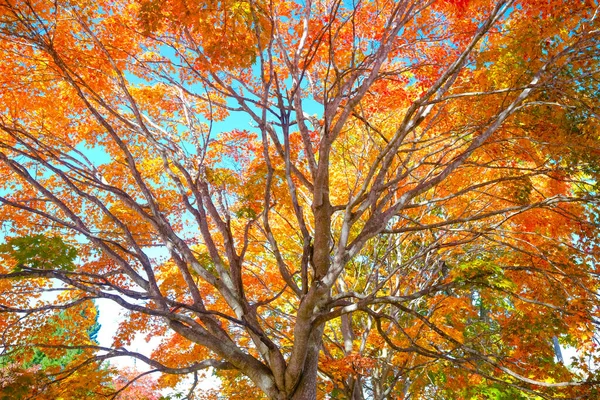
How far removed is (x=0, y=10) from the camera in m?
3.96

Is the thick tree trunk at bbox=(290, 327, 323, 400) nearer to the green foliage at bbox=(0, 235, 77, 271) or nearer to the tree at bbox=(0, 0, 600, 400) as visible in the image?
the tree at bbox=(0, 0, 600, 400)

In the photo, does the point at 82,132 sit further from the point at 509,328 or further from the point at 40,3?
the point at 509,328

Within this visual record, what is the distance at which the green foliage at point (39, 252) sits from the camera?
4.42m

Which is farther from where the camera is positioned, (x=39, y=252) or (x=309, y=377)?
(x=39, y=252)

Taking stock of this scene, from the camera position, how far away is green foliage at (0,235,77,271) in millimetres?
4418

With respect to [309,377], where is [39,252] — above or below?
above

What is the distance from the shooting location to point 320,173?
4062 mm

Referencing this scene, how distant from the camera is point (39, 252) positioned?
4.47 m

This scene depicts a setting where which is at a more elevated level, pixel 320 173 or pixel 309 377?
pixel 320 173

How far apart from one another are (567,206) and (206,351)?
24.1 ft

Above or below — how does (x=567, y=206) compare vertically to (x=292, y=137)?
below

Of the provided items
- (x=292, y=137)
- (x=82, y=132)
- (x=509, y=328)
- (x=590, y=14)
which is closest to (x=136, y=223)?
(x=82, y=132)

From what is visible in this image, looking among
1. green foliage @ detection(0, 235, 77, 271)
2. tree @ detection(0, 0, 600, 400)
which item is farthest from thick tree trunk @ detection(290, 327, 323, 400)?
green foliage @ detection(0, 235, 77, 271)

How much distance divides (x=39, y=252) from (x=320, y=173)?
3.24 m
